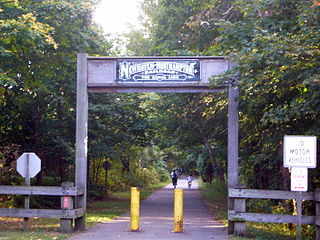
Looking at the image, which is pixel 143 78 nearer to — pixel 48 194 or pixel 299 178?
pixel 48 194

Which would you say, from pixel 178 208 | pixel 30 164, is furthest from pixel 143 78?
pixel 30 164

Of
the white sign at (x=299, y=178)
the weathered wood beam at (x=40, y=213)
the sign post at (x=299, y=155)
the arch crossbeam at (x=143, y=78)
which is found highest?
the arch crossbeam at (x=143, y=78)

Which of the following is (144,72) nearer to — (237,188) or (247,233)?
(237,188)

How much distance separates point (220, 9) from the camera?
71.1ft

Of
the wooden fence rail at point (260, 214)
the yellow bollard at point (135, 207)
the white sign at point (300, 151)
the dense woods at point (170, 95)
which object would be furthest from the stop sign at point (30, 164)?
the white sign at point (300, 151)

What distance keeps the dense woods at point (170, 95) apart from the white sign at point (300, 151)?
0.78 m

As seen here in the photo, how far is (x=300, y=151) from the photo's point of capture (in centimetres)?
1079

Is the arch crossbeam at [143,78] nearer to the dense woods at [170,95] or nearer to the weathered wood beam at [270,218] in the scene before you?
the dense woods at [170,95]

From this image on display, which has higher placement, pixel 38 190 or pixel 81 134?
pixel 81 134

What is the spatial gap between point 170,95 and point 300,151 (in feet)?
43.4

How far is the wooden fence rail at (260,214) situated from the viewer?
40.1ft

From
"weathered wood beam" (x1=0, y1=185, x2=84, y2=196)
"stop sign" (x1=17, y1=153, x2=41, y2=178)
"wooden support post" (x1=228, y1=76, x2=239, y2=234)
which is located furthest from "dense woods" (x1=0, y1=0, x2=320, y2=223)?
"weathered wood beam" (x1=0, y1=185, x2=84, y2=196)

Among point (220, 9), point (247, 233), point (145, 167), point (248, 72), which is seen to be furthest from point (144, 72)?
point (145, 167)

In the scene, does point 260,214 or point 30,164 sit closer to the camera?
point 260,214
